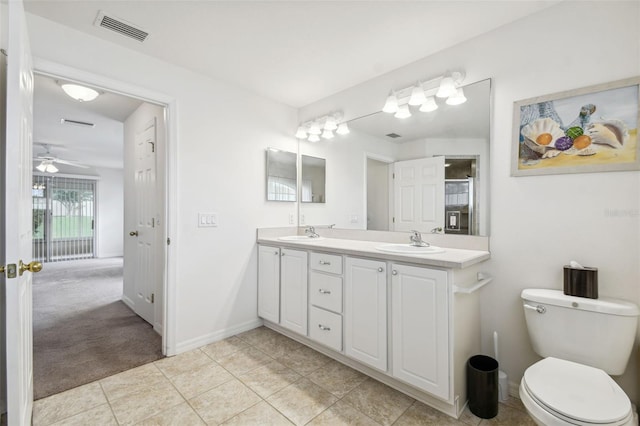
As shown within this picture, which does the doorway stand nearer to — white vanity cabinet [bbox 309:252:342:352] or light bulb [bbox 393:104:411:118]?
white vanity cabinet [bbox 309:252:342:352]

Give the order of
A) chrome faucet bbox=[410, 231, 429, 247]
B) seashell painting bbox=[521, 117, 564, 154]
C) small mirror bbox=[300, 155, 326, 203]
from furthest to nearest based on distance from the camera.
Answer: small mirror bbox=[300, 155, 326, 203]
chrome faucet bbox=[410, 231, 429, 247]
seashell painting bbox=[521, 117, 564, 154]

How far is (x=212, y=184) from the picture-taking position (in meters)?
2.58

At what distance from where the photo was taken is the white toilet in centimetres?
107

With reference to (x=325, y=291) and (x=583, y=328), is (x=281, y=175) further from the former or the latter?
(x=583, y=328)

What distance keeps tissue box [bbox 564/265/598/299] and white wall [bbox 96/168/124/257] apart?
8640 mm

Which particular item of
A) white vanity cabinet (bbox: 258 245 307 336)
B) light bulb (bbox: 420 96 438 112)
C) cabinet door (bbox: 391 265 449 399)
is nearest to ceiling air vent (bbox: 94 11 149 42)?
white vanity cabinet (bbox: 258 245 307 336)

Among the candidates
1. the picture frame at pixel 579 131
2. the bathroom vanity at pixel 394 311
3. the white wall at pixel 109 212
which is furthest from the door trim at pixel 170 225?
the white wall at pixel 109 212

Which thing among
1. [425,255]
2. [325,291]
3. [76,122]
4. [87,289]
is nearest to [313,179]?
[325,291]

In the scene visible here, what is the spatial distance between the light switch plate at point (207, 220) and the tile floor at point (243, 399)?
3.46ft

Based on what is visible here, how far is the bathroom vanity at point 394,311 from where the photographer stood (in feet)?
5.23

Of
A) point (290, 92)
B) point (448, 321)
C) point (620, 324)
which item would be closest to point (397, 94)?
point (290, 92)

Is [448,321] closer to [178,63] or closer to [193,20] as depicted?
[193,20]

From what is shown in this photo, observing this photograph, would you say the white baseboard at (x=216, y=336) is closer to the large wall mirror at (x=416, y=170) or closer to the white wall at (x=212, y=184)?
the white wall at (x=212, y=184)

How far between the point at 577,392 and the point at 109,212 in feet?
30.2
